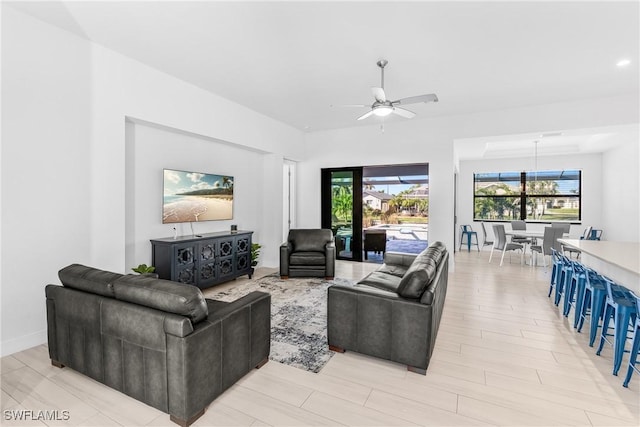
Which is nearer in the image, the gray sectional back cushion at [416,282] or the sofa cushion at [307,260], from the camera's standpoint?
the gray sectional back cushion at [416,282]

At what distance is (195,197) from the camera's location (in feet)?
15.9

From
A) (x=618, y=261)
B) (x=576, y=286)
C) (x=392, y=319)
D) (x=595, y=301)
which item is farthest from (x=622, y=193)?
(x=392, y=319)

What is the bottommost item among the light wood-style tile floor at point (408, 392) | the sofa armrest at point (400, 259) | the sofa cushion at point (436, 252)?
the light wood-style tile floor at point (408, 392)

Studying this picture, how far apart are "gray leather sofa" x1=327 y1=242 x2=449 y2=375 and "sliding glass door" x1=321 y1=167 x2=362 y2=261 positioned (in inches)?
166

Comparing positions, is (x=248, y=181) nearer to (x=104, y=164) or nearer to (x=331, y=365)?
(x=104, y=164)

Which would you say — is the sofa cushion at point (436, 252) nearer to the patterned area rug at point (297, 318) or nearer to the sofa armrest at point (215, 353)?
the patterned area rug at point (297, 318)

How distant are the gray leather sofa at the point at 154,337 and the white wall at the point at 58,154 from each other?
81cm

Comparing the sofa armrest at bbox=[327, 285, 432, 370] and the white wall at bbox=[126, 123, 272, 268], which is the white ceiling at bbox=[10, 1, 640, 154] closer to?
the white wall at bbox=[126, 123, 272, 268]

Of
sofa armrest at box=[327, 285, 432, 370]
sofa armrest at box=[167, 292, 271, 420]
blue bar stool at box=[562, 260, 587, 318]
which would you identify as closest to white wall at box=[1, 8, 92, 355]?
sofa armrest at box=[167, 292, 271, 420]

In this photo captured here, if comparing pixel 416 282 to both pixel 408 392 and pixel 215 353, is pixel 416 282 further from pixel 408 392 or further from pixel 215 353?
pixel 215 353

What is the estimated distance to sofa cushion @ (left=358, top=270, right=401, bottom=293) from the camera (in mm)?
3222

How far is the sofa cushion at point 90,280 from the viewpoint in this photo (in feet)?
6.88

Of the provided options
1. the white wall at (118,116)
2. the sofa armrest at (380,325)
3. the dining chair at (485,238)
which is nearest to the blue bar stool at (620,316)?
the sofa armrest at (380,325)

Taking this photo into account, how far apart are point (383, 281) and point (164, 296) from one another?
2313 mm
